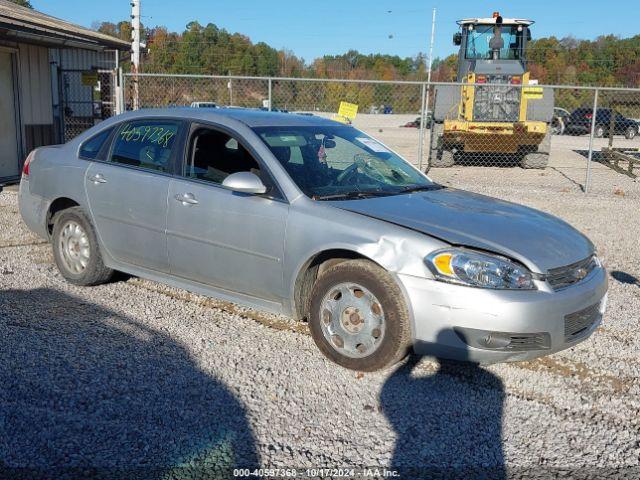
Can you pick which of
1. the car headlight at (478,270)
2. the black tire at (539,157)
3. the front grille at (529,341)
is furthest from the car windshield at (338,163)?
the black tire at (539,157)

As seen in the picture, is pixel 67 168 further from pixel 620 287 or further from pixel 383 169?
pixel 620 287

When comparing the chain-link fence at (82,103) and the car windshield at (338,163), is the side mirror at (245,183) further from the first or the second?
the chain-link fence at (82,103)

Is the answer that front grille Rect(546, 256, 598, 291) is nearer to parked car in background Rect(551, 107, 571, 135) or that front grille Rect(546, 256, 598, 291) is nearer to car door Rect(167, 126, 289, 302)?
car door Rect(167, 126, 289, 302)

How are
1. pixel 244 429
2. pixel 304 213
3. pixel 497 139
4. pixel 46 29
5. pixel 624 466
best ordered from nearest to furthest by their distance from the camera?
pixel 624 466 < pixel 244 429 < pixel 304 213 < pixel 46 29 < pixel 497 139

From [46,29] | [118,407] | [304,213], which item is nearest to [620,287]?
[304,213]

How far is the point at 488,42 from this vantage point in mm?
18250

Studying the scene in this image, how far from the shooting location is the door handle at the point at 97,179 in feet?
18.2

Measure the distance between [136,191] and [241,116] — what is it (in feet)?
3.25

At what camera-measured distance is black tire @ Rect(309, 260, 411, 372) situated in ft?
13.1

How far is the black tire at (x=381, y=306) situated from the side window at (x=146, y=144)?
1700 millimetres

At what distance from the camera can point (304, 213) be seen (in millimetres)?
4434

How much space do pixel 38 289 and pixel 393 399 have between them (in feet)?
11.2

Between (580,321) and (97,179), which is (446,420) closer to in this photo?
(580,321)

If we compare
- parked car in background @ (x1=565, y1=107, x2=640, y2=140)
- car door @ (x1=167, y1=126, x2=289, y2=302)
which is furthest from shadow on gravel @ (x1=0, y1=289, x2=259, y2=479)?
parked car in background @ (x1=565, y1=107, x2=640, y2=140)
